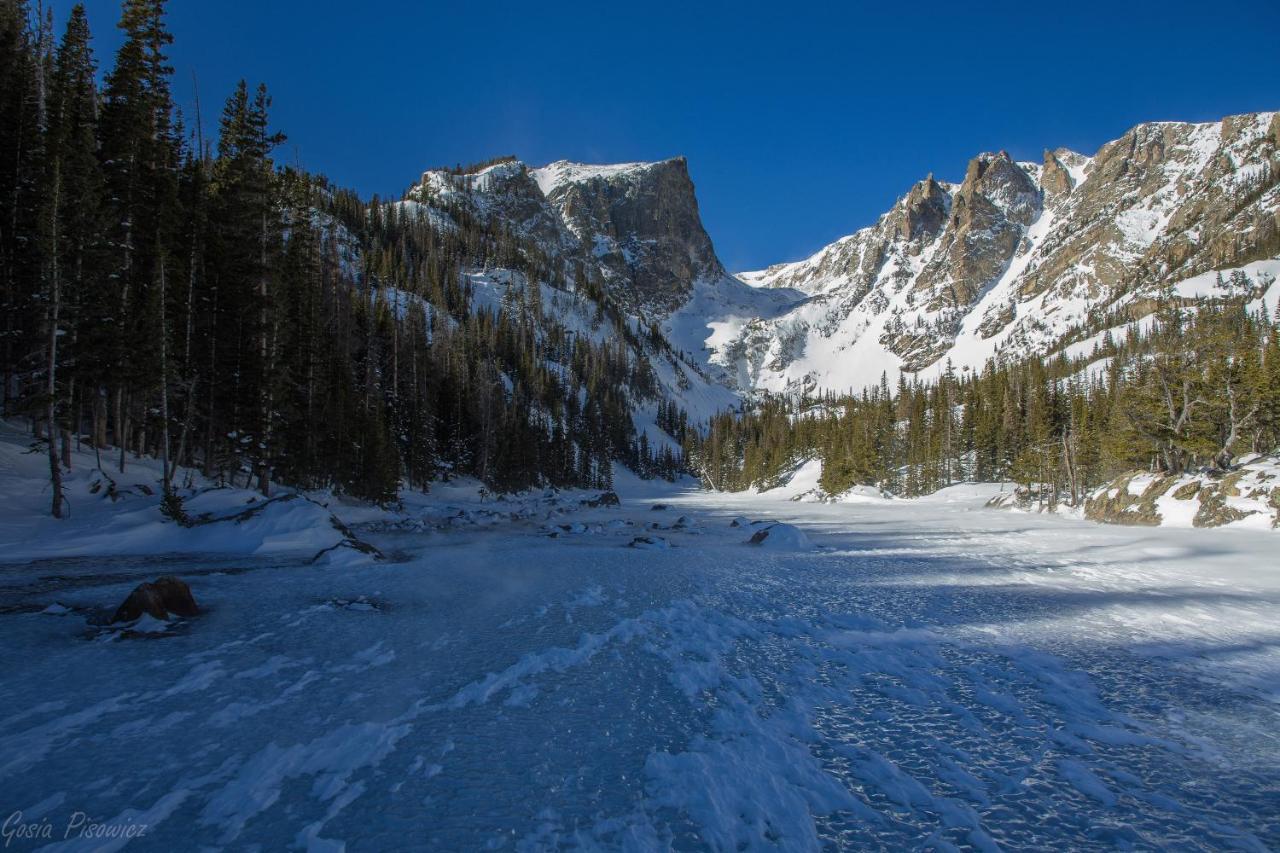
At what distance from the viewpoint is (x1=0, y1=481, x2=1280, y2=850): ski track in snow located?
4121mm

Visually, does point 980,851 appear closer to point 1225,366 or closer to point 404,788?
point 404,788

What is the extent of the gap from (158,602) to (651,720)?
363 inches

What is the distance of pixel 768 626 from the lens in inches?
404

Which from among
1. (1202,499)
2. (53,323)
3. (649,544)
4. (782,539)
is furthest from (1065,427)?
(53,323)

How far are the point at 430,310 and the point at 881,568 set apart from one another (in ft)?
330

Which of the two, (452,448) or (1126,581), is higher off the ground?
(452,448)

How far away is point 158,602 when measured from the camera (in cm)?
947

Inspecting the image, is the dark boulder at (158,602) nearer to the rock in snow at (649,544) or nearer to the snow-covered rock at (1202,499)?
the rock in snow at (649,544)

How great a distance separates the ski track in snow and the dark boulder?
55 cm

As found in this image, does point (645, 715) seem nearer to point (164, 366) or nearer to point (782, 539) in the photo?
point (782, 539)

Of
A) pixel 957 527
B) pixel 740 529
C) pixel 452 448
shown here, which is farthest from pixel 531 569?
pixel 452 448

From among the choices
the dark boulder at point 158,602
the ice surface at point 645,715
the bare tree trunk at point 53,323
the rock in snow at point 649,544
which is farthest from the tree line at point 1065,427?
the bare tree trunk at point 53,323

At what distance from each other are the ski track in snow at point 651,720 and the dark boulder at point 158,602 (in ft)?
1.81

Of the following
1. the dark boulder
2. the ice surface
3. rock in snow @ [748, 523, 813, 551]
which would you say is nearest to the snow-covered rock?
the ice surface
